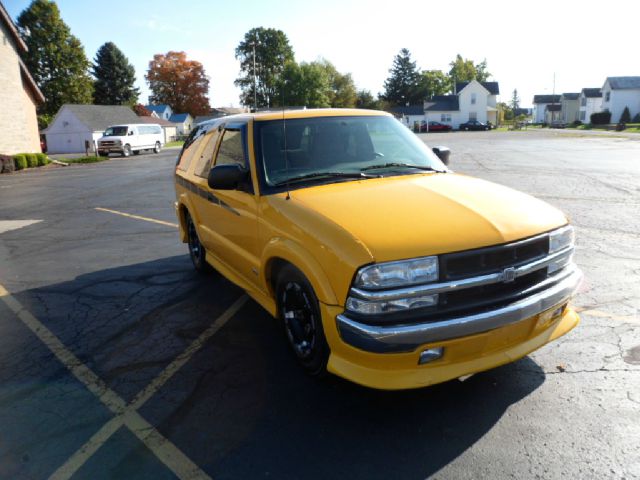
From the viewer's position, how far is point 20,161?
26953mm

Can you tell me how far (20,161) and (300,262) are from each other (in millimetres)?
28953

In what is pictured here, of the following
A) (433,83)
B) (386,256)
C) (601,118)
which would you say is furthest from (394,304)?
(433,83)

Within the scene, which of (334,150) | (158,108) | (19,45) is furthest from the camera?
(158,108)

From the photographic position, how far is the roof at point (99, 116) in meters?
49.2

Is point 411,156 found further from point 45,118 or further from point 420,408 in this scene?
point 45,118

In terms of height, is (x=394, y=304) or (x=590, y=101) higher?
(x=590, y=101)

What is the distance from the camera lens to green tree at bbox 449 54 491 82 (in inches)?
4328

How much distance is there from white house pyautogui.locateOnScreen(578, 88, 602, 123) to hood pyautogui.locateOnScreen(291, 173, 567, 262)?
96.5 metres

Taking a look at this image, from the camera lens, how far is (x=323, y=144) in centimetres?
421

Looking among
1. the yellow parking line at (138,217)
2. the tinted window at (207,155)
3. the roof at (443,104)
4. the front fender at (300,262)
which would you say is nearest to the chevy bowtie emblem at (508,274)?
the front fender at (300,262)

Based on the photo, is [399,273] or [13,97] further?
[13,97]

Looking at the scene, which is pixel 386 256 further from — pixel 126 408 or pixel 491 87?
pixel 491 87

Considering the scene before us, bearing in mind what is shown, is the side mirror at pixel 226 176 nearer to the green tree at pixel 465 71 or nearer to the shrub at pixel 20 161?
the shrub at pixel 20 161

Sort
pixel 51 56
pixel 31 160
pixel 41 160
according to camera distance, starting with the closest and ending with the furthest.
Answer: pixel 31 160, pixel 41 160, pixel 51 56
